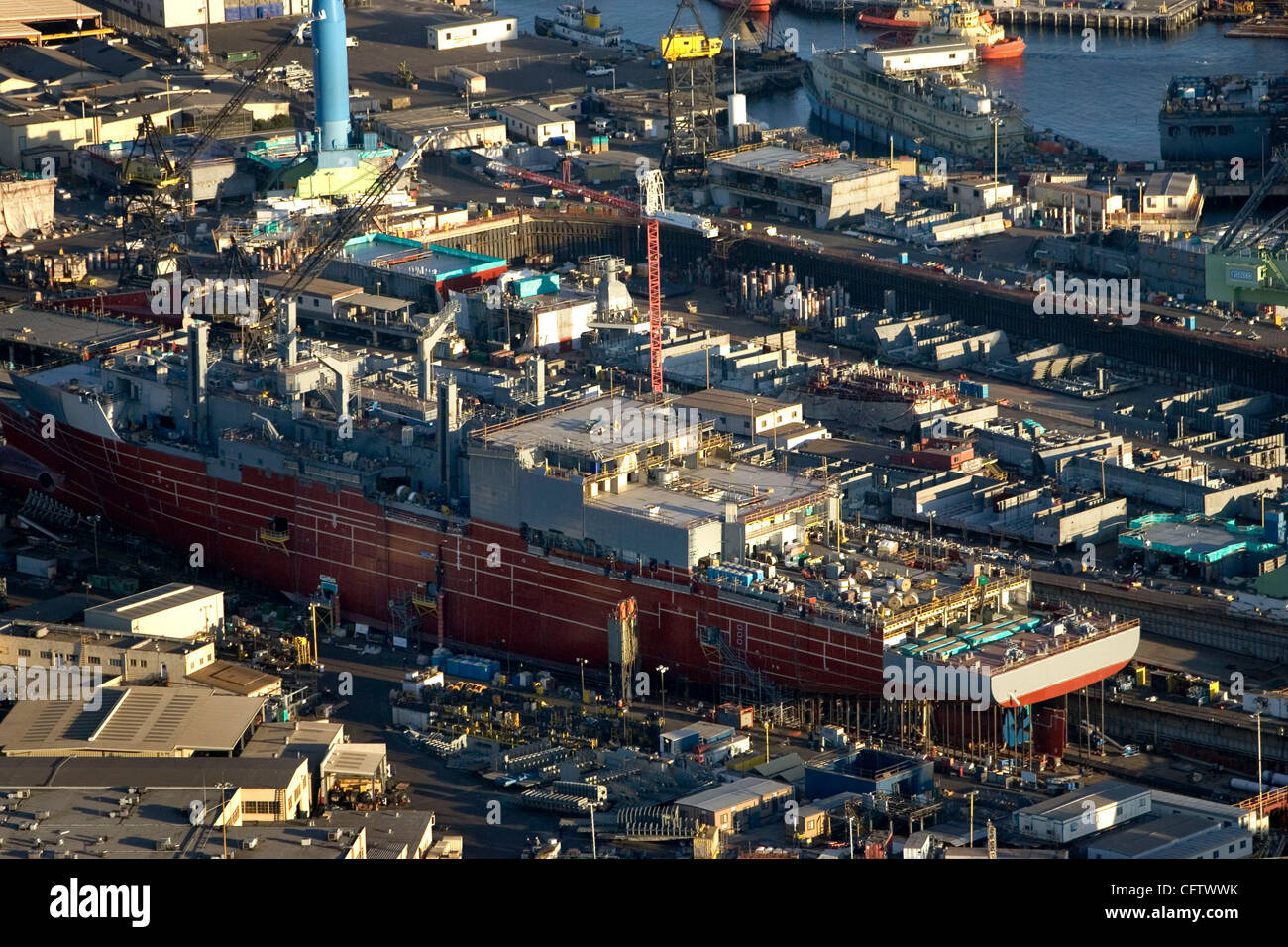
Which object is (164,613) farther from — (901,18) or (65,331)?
(901,18)

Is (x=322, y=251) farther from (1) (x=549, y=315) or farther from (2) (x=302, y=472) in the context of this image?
(2) (x=302, y=472)

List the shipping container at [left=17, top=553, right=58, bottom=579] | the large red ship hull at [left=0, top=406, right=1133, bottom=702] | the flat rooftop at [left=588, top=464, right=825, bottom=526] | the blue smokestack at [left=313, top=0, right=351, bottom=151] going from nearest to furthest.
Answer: the large red ship hull at [left=0, top=406, right=1133, bottom=702] < the flat rooftop at [left=588, top=464, right=825, bottom=526] < the shipping container at [left=17, top=553, right=58, bottom=579] < the blue smokestack at [left=313, top=0, right=351, bottom=151]

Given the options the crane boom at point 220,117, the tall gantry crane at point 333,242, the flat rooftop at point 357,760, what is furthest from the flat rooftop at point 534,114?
the flat rooftop at point 357,760

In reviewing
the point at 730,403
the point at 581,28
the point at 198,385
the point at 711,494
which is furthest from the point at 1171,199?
the point at 581,28

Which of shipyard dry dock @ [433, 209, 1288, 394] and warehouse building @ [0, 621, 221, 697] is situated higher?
shipyard dry dock @ [433, 209, 1288, 394]

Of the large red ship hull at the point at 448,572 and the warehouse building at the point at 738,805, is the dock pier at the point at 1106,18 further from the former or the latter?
the warehouse building at the point at 738,805

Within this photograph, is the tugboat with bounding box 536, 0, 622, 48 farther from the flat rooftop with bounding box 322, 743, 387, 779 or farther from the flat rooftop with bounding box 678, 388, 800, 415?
the flat rooftop with bounding box 322, 743, 387, 779

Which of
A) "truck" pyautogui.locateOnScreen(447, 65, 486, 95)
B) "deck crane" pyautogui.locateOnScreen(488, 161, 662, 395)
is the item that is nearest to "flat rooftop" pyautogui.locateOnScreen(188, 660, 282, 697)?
"deck crane" pyautogui.locateOnScreen(488, 161, 662, 395)
